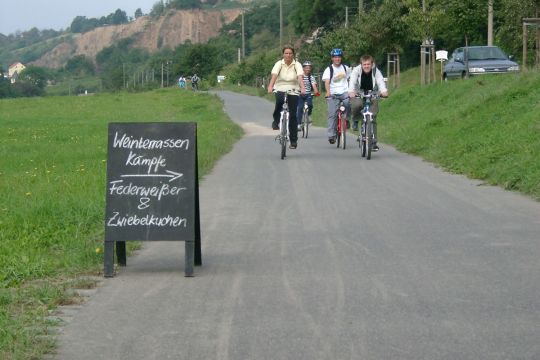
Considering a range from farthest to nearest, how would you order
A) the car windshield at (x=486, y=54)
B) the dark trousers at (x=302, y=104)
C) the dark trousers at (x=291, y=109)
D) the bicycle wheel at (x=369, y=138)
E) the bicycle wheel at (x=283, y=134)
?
the car windshield at (x=486, y=54), the dark trousers at (x=302, y=104), the dark trousers at (x=291, y=109), the bicycle wheel at (x=283, y=134), the bicycle wheel at (x=369, y=138)

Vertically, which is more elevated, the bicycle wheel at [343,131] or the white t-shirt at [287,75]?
the white t-shirt at [287,75]

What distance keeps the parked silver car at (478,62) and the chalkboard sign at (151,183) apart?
25.9m

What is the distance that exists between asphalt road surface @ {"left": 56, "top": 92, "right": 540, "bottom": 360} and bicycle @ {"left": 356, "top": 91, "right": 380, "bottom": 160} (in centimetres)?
448

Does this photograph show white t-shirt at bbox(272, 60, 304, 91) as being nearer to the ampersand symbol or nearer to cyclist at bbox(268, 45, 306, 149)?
cyclist at bbox(268, 45, 306, 149)

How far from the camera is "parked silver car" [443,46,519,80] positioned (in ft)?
108

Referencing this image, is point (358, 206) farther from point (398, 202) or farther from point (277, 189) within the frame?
point (277, 189)

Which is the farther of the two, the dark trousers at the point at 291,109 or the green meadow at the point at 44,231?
the dark trousers at the point at 291,109

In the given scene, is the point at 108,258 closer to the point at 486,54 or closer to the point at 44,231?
the point at 44,231

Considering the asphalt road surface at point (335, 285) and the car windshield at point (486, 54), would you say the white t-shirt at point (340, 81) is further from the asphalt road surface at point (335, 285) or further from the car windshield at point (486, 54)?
the car windshield at point (486, 54)

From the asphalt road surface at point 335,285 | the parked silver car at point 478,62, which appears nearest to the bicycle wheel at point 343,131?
the asphalt road surface at point 335,285

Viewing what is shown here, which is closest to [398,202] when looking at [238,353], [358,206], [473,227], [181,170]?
[358,206]

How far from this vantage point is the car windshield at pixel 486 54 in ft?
112

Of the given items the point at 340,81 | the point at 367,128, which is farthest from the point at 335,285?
the point at 340,81

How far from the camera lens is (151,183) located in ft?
26.1
